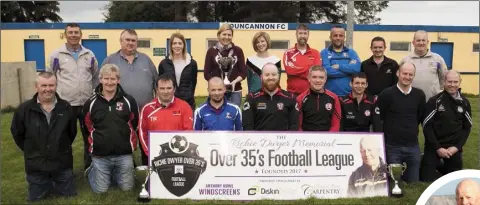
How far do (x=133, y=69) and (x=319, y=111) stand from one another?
243 cm

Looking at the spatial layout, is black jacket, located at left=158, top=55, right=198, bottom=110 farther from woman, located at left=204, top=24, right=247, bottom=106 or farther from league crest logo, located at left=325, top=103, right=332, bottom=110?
league crest logo, located at left=325, top=103, right=332, bottom=110

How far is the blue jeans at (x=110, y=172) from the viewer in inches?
194

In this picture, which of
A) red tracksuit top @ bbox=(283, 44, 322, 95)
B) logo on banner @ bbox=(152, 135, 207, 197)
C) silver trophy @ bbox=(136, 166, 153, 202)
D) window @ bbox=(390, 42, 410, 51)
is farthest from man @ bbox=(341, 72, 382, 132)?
window @ bbox=(390, 42, 410, 51)

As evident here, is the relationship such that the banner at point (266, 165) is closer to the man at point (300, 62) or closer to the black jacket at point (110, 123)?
the black jacket at point (110, 123)

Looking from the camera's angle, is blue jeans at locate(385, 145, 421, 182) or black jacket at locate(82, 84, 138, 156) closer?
black jacket at locate(82, 84, 138, 156)

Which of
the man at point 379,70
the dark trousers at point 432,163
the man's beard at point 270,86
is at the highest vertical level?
the man at point 379,70

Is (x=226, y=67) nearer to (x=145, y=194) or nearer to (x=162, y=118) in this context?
(x=162, y=118)

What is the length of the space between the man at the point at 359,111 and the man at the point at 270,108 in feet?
2.53

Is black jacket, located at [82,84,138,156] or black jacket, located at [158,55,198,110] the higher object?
black jacket, located at [158,55,198,110]

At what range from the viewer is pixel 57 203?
183 inches

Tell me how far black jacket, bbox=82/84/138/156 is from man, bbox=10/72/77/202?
0.27 metres

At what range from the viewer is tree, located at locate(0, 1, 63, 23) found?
109 feet

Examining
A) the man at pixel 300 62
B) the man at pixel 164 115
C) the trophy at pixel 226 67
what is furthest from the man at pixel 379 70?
the man at pixel 164 115

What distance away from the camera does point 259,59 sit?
586cm
